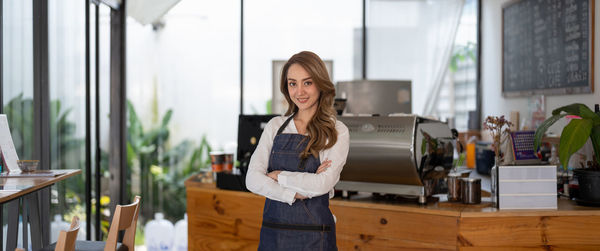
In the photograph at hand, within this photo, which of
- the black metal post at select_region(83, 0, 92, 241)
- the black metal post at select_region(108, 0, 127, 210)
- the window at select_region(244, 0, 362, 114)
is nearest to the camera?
the black metal post at select_region(83, 0, 92, 241)

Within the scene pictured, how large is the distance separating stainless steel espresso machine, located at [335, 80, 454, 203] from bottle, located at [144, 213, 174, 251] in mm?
2528

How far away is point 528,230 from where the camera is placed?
2.23m

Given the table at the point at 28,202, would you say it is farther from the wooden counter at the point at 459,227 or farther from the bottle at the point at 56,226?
the wooden counter at the point at 459,227

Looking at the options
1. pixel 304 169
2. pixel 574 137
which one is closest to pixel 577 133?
pixel 574 137

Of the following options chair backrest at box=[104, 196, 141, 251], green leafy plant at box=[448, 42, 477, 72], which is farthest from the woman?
green leafy plant at box=[448, 42, 477, 72]

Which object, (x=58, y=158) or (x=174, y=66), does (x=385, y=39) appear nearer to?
(x=174, y=66)

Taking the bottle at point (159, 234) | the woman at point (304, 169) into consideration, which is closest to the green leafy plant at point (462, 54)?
the bottle at point (159, 234)

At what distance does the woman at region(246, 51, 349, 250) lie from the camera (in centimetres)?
172

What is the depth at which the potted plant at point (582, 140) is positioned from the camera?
219 cm

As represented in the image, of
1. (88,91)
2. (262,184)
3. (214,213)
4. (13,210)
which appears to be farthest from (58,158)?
(262,184)

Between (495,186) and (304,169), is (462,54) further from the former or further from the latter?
(304,169)

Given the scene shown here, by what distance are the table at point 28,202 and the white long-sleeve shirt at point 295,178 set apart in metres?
0.81

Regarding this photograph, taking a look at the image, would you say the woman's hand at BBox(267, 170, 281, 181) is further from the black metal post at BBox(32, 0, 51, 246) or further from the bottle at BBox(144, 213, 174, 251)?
the bottle at BBox(144, 213, 174, 251)

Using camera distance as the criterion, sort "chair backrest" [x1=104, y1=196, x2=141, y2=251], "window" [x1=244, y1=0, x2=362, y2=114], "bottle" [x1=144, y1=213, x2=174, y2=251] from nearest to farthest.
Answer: "chair backrest" [x1=104, y1=196, x2=141, y2=251] → "bottle" [x1=144, y1=213, x2=174, y2=251] → "window" [x1=244, y1=0, x2=362, y2=114]
